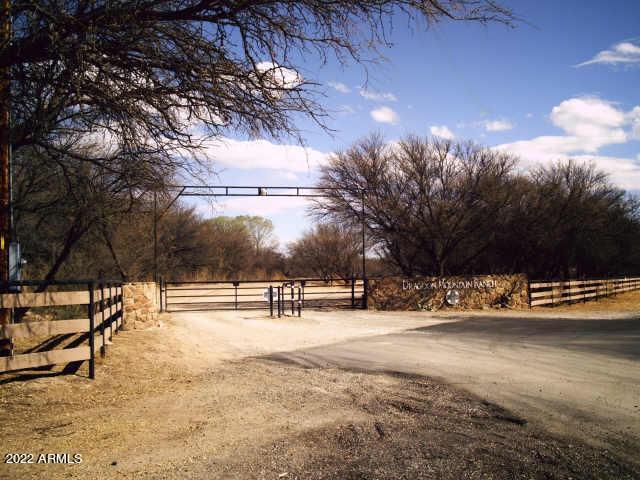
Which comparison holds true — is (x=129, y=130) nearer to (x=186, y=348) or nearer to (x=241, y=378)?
(x=241, y=378)

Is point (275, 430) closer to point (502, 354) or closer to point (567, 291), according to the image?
point (502, 354)

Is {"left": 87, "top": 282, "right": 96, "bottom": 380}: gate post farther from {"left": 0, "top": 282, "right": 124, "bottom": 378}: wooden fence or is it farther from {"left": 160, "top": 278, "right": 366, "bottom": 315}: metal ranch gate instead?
{"left": 160, "top": 278, "right": 366, "bottom": 315}: metal ranch gate

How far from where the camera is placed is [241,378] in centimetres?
834

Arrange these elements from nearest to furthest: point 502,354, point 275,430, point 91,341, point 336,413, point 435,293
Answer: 1. point 275,430
2. point 336,413
3. point 91,341
4. point 502,354
5. point 435,293

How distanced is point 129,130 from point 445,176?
2196 cm

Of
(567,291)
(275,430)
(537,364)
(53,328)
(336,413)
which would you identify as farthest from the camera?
(567,291)

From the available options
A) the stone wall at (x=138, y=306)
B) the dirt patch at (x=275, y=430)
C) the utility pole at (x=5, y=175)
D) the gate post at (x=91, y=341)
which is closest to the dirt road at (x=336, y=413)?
the dirt patch at (x=275, y=430)

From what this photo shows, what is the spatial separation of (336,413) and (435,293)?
18.9 m

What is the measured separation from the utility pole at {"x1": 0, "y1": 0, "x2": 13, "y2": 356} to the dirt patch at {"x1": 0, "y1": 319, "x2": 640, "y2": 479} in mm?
929

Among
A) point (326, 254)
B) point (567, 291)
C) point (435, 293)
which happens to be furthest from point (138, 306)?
point (326, 254)

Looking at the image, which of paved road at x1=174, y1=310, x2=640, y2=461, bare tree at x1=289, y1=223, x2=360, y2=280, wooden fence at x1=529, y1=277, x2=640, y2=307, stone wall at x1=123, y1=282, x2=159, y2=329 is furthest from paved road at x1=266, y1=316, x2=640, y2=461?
bare tree at x1=289, y1=223, x2=360, y2=280

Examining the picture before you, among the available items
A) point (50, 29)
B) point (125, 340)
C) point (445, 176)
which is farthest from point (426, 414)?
point (445, 176)

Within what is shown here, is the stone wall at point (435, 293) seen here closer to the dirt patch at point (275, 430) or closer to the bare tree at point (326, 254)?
the dirt patch at point (275, 430)

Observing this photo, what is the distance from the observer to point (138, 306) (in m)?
14.4
